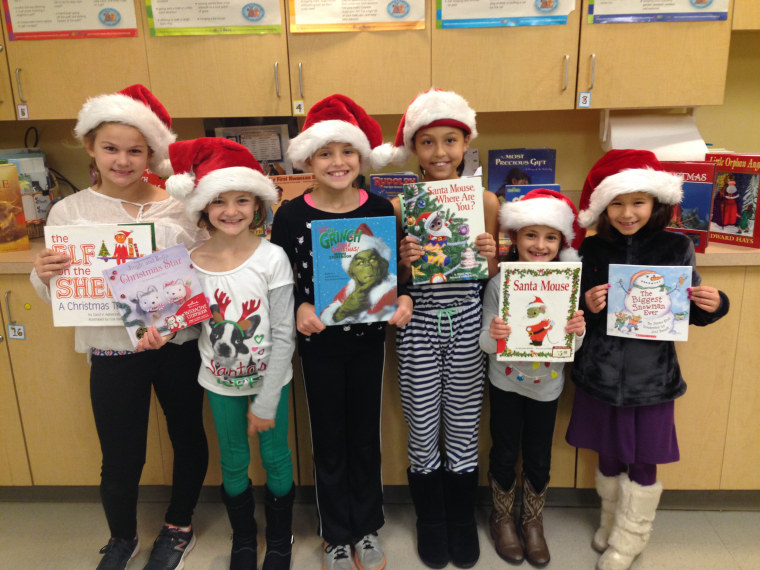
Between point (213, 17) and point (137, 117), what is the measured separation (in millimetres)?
748

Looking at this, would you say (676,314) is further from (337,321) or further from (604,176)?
(337,321)

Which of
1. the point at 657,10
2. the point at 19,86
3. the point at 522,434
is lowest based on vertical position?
the point at 522,434

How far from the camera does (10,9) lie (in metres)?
2.02

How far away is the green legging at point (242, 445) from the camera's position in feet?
5.09

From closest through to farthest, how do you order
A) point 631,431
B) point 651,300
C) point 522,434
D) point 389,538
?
point 651,300, point 631,431, point 522,434, point 389,538

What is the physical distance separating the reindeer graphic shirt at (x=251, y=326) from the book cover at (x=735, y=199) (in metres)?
1.49

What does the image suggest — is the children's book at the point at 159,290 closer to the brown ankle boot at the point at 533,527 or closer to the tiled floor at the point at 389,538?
the tiled floor at the point at 389,538

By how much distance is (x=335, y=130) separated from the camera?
1.42 meters

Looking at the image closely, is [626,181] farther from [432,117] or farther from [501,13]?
[501,13]

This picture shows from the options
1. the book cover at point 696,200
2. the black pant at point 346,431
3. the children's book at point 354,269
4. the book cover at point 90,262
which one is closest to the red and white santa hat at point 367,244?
the children's book at point 354,269

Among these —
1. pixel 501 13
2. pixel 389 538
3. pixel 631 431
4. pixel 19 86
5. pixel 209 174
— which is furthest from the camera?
pixel 19 86

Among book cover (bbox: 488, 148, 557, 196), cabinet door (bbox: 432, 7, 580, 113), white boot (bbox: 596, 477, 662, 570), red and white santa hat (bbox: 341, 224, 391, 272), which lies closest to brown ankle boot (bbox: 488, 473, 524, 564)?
white boot (bbox: 596, 477, 662, 570)

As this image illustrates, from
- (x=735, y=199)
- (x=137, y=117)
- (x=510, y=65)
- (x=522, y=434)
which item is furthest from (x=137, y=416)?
(x=735, y=199)

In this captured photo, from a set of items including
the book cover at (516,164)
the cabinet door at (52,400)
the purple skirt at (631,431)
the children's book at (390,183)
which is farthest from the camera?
the book cover at (516,164)
